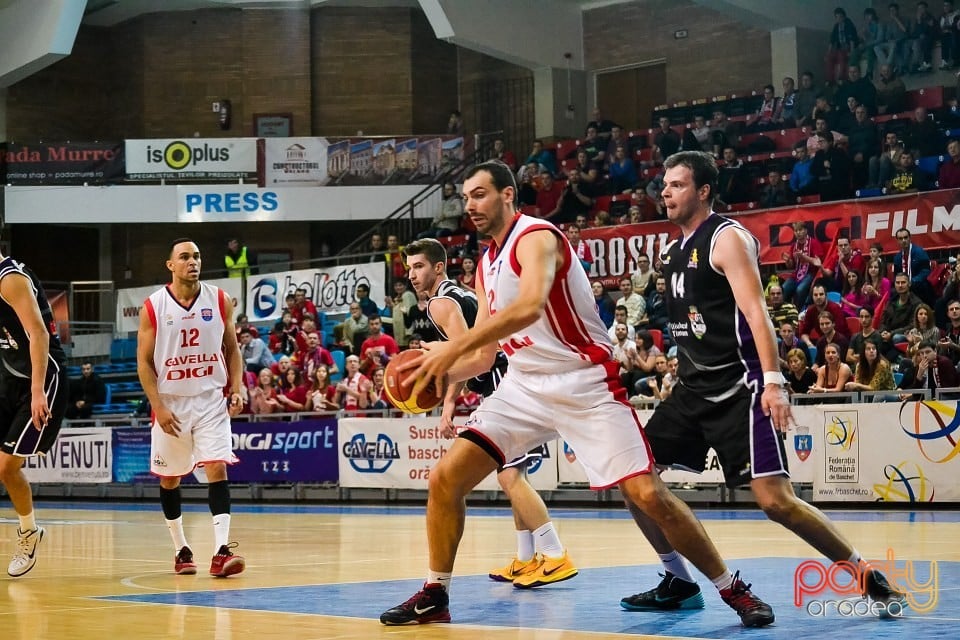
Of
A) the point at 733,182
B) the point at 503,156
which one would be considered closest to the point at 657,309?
the point at 733,182

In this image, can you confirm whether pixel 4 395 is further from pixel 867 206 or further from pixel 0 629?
pixel 867 206

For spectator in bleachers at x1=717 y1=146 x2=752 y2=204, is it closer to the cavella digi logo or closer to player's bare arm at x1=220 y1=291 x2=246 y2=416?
the cavella digi logo

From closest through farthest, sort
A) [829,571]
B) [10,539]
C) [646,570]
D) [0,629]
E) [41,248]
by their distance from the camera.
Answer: [0,629] < [829,571] < [646,570] < [10,539] < [41,248]

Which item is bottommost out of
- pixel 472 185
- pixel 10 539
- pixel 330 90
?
pixel 10 539

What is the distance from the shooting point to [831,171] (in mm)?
22219

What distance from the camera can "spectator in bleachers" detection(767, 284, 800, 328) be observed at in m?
18.7

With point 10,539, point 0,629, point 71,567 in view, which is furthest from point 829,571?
point 10,539

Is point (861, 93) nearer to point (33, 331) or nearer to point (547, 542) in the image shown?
point (547, 542)

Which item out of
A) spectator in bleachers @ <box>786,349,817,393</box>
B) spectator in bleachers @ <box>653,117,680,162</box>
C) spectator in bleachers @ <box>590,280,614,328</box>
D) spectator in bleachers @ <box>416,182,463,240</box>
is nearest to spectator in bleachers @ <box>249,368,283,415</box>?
spectator in bleachers @ <box>590,280,614,328</box>

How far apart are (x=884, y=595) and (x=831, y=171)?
16.5 metres

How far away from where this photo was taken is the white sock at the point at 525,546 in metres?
8.96

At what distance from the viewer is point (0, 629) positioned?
6.66 metres

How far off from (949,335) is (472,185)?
38.9ft

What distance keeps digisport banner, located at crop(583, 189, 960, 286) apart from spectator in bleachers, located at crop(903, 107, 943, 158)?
2170 mm
